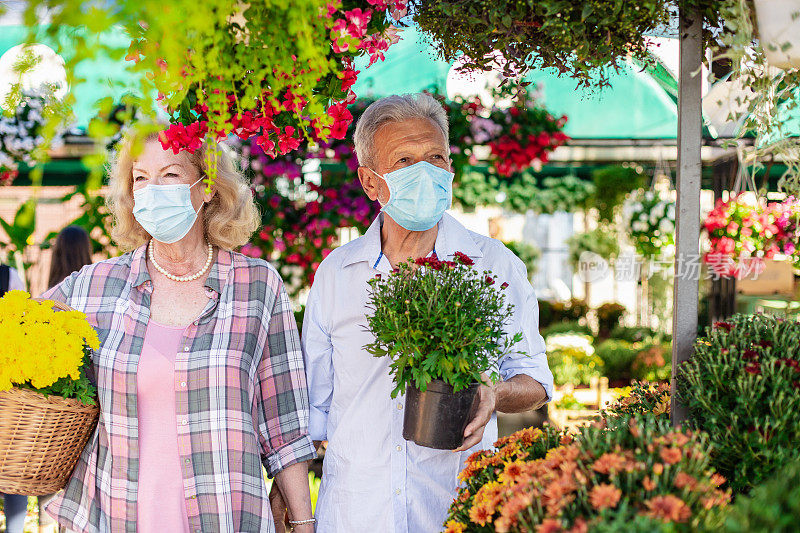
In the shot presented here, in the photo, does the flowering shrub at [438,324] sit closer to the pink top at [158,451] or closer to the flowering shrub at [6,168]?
the pink top at [158,451]

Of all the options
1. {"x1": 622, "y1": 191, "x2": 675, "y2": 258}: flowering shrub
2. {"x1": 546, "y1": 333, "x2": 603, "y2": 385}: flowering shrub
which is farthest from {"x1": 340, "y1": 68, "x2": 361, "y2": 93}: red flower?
{"x1": 622, "y1": 191, "x2": 675, "y2": 258}: flowering shrub

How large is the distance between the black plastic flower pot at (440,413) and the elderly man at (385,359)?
17 cm

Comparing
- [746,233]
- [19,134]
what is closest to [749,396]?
[746,233]

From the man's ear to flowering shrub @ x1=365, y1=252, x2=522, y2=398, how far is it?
2.06ft

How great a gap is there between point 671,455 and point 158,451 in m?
1.37

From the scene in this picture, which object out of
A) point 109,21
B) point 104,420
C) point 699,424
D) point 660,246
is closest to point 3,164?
point 104,420

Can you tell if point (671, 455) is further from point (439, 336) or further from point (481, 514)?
point (439, 336)

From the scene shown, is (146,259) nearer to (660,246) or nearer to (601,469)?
(601,469)

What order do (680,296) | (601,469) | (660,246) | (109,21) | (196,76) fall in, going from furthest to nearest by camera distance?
(660,246)
(680,296)
(196,76)
(601,469)
(109,21)

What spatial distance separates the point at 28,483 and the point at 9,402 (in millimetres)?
228

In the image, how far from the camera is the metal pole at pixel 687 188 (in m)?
1.46

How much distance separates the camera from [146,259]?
2.15 metres

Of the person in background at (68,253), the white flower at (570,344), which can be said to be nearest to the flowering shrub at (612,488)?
the person in background at (68,253)

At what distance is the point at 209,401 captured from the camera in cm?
192
